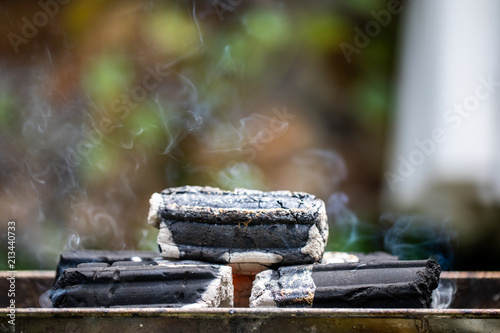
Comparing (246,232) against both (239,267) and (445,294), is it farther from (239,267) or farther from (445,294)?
(445,294)

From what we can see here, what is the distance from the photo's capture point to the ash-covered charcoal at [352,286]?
67.6 inches

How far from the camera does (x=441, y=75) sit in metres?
3.68

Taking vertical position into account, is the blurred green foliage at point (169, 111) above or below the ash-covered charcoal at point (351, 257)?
above

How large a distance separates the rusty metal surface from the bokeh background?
2400mm

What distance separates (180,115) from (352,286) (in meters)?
2.61

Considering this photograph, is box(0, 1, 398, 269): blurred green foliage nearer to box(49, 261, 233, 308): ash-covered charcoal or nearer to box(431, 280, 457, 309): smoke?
box(431, 280, 457, 309): smoke

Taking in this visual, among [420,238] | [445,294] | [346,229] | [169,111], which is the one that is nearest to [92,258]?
[445,294]

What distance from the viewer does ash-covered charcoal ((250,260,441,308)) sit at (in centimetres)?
172

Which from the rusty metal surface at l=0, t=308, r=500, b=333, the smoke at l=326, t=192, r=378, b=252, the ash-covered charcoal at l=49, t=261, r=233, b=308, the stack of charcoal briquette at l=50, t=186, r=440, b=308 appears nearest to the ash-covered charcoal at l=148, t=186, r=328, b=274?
the stack of charcoal briquette at l=50, t=186, r=440, b=308

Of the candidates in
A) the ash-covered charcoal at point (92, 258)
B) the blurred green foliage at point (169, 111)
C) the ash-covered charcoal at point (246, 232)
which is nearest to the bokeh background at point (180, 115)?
the blurred green foliage at point (169, 111)

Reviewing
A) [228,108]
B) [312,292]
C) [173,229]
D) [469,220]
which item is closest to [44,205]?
[228,108]

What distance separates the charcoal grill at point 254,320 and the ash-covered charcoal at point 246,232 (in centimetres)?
44

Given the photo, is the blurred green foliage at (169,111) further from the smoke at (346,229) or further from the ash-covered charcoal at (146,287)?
the ash-covered charcoal at (146,287)

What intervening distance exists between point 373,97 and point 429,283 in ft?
8.12
